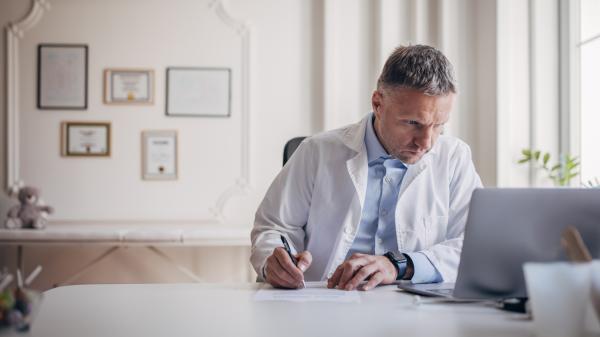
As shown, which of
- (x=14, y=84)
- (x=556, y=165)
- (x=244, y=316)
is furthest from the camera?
(x=14, y=84)

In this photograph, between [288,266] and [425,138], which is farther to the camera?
[425,138]

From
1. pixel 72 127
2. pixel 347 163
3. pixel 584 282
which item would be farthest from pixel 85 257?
pixel 584 282

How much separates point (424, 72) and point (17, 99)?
300cm

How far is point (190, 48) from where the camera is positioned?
3.87 m

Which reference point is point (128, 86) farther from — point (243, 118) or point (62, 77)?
point (243, 118)

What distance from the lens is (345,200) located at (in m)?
1.89

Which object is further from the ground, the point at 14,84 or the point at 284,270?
the point at 14,84

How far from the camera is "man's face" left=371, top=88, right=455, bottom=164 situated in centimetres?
167

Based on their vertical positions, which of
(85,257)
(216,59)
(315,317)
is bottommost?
(85,257)

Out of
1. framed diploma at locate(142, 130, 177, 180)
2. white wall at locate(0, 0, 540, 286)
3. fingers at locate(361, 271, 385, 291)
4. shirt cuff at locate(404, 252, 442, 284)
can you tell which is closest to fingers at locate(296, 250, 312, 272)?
fingers at locate(361, 271, 385, 291)

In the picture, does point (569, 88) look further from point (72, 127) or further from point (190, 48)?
point (72, 127)

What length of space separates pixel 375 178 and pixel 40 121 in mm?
2688

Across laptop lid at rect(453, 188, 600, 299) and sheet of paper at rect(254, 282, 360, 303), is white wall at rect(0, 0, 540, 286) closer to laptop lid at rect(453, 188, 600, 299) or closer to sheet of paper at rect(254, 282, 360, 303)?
sheet of paper at rect(254, 282, 360, 303)

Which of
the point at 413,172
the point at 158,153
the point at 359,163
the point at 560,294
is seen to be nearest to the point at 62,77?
the point at 158,153
